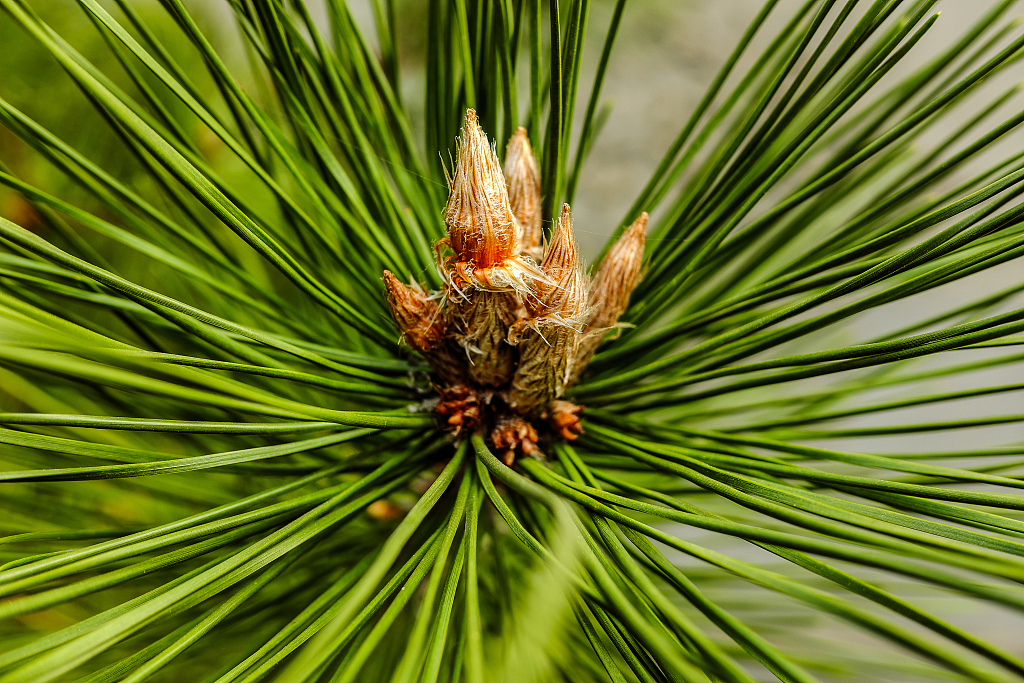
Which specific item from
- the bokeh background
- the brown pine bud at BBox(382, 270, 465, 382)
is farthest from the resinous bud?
the bokeh background

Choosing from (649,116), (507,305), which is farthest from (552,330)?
(649,116)

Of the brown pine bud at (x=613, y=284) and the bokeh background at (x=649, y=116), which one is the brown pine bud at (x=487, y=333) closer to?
the brown pine bud at (x=613, y=284)

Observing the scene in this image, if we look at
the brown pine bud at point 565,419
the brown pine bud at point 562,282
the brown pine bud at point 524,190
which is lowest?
the brown pine bud at point 565,419

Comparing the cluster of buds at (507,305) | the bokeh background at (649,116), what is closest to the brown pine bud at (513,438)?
the cluster of buds at (507,305)

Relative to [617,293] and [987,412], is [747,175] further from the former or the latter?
[987,412]

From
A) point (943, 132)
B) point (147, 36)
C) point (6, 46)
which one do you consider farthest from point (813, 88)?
point (943, 132)

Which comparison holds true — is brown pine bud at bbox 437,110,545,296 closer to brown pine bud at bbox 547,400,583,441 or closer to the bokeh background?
brown pine bud at bbox 547,400,583,441

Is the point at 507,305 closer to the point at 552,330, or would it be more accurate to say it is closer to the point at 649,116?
the point at 552,330
